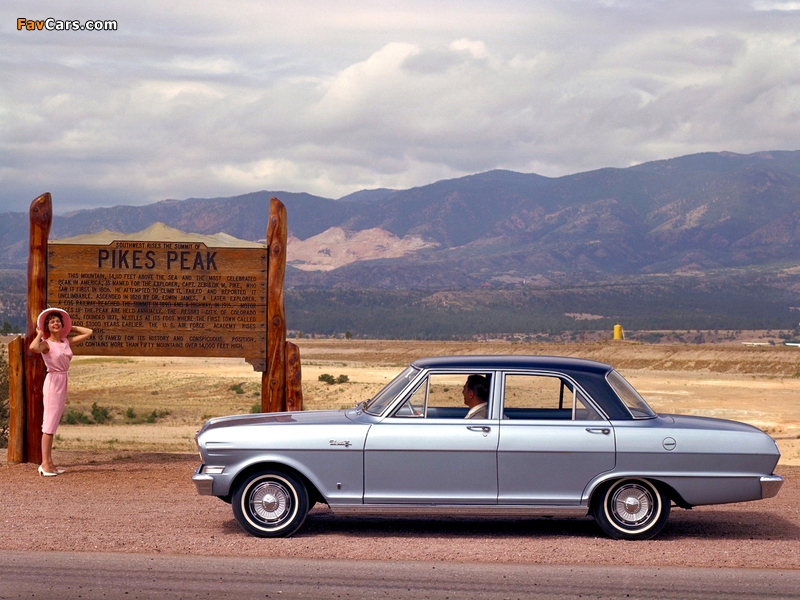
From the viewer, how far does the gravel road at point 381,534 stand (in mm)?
7312

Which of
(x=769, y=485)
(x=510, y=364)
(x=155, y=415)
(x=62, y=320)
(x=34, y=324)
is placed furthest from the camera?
(x=155, y=415)

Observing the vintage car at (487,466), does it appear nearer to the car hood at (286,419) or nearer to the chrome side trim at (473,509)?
the chrome side trim at (473,509)

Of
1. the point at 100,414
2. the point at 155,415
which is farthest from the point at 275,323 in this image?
the point at 100,414

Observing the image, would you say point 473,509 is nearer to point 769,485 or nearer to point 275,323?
point 769,485

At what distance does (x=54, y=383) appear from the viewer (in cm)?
1077

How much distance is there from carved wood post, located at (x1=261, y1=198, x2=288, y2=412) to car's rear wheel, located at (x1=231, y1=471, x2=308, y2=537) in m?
4.16

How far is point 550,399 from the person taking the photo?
31.0 ft

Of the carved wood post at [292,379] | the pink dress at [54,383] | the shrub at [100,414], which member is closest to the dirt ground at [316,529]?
the pink dress at [54,383]

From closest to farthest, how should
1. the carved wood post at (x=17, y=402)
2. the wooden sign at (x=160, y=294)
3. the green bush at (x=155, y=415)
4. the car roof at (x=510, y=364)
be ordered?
the car roof at (x=510, y=364) → the carved wood post at (x=17, y=402) → the wooden sign at (x=160, y=294) → the green bush at (x=155, y=415)

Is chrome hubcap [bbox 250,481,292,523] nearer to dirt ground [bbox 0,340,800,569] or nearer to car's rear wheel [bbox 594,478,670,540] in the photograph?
dirt ground [bbox 0,340,800,569]

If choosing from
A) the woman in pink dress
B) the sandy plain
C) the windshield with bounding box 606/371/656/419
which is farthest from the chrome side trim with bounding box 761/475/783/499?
the sandy plain

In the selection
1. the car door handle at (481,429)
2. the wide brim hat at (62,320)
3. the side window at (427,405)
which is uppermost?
the wide brim hat at (62,320)

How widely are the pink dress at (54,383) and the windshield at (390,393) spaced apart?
176 inches

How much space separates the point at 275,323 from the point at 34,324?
119 inches
